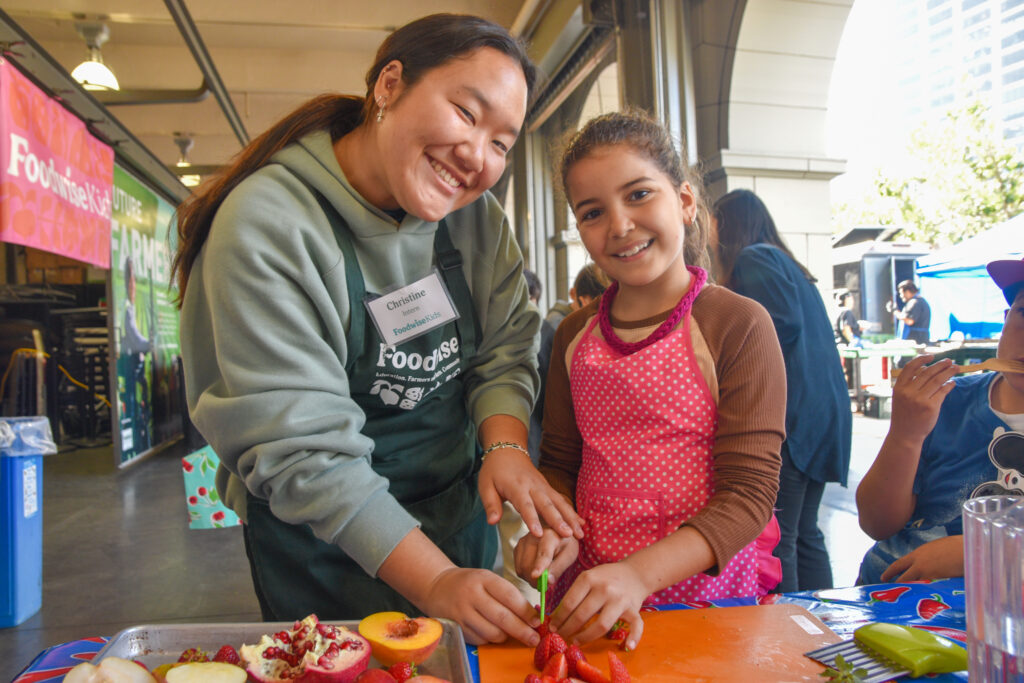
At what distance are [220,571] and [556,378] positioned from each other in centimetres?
292

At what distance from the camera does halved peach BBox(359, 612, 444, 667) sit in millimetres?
726

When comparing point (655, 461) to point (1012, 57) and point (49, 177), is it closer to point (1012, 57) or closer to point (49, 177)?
point (1012, 57)

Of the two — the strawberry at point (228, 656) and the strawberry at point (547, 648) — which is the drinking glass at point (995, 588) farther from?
the strawberry at point (228, 656)

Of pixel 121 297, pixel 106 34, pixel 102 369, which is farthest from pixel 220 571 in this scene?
pixel 102 369

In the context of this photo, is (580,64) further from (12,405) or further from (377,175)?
(12,405)

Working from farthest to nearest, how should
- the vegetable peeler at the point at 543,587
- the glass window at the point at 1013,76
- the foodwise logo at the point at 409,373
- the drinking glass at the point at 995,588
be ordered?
the glass window at the point at 1013,76 < the foodwise logo at the point at 409,373 < the vegetable peeler at the point at 543,587 < the drinking glass at the point at 995,588

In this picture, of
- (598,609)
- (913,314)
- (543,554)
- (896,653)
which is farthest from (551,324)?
(913,314)

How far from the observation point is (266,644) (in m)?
0.70

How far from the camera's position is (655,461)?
1.11 metres

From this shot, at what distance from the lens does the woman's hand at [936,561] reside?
108cm

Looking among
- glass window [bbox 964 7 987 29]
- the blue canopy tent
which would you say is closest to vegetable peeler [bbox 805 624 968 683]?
the blue canopy tent

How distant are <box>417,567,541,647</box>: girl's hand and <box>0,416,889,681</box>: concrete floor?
2.30 meters

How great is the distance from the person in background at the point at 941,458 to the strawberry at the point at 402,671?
2.82 feet

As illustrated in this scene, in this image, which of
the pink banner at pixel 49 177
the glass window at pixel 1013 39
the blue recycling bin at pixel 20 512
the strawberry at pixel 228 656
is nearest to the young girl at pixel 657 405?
the strawberry at pixel 228 656
